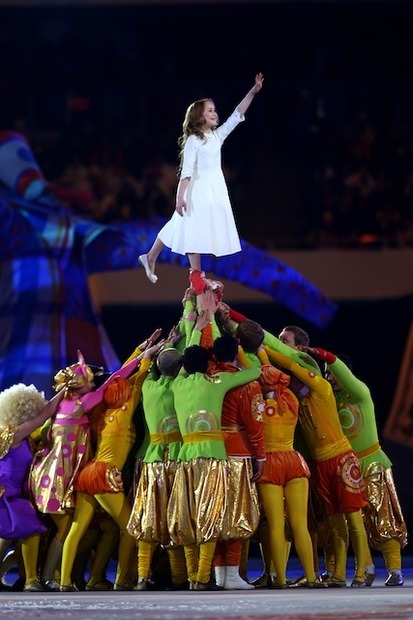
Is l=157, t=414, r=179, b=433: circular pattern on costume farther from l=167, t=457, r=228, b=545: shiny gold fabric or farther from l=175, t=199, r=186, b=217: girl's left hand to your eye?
l=175, t=199, r=186, b=217: girl's left hand

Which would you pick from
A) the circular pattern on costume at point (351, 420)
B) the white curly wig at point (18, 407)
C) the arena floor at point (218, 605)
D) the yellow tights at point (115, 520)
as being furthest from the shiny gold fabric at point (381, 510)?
the white curly wig at point (18, 407)

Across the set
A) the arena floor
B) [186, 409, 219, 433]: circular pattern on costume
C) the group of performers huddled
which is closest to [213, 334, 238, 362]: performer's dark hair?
the group of performers huddled

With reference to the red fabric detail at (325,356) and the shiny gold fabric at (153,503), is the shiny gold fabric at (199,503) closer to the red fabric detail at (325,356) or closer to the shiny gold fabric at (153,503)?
the shiny gold fabric at (153,503)

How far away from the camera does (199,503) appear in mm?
6941

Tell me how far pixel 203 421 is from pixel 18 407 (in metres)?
1.14

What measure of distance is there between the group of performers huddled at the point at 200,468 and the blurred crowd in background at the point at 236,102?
18.2ft

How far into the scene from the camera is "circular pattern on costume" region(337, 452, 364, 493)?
7195 mm

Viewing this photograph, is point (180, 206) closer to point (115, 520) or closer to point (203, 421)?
point (203, 421)

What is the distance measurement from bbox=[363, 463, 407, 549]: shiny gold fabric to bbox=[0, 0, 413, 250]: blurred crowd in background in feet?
18.3

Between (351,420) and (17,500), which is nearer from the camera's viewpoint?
(17,500)

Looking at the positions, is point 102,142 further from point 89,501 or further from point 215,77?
point 89,501

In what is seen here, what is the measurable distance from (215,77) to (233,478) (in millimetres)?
7000

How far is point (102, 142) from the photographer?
13.2 meters

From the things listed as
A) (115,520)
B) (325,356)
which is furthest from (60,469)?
(325,356)
